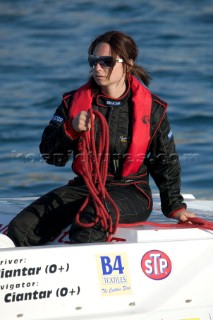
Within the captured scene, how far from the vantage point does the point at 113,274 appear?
4500 mm

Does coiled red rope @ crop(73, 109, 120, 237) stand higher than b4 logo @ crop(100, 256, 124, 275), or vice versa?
coiled red rope @ crop(73, 109, 120, 237)

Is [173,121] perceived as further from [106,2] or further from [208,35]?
[106,2]

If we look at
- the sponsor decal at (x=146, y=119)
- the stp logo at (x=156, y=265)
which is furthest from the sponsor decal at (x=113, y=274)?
the sponsor decal at (x=146, y=119)

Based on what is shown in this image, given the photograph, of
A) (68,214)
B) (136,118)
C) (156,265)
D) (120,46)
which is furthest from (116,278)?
(120,46)

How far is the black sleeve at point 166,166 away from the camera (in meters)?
4.99

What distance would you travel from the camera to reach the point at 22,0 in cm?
1680

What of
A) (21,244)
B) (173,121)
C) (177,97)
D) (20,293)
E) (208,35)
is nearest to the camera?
(20,293)

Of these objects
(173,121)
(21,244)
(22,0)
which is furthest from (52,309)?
(22,0)

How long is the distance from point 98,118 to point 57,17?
11.3 meters

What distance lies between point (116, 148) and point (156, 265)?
0.66 metres

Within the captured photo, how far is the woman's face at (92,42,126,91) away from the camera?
15.8 ft

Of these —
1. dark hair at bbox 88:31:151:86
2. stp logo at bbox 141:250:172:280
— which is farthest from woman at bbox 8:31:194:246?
stp logo at bbox 141:250:172:280

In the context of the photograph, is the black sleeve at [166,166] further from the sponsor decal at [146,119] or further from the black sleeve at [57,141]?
the black sleeve at [57,141]

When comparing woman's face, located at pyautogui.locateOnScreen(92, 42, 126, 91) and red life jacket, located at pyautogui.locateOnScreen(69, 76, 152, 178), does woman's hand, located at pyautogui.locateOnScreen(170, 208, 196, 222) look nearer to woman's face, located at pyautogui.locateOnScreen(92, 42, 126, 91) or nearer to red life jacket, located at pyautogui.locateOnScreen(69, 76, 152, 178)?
red life jacket, located at pyautogui.locateOnScreen(69, 76, 152, 178)
